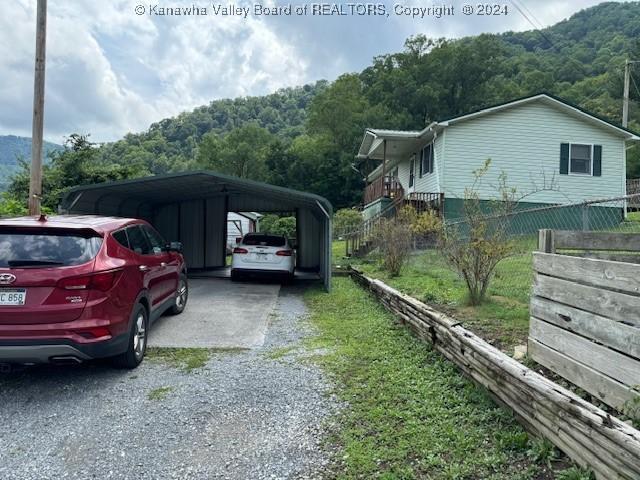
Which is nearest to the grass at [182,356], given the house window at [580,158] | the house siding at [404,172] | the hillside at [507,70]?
the house window at [580,158]

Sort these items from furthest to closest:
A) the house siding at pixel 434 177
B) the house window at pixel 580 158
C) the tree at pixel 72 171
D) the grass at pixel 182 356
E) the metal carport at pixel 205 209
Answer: the tree at pixel 72 171 < the house siding at pixel 434 177 < the house window at pixel 580 158 < the metal carport at pixel 205 209 < the grass at pixel 182 356

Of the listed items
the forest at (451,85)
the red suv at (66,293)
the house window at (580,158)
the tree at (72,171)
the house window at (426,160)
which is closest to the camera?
the red suv at (66,293)

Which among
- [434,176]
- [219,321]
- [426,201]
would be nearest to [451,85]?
[434,176]

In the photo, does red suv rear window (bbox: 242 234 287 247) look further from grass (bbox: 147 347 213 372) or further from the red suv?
the red suv

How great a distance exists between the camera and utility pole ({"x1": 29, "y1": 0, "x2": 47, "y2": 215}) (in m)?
10.2

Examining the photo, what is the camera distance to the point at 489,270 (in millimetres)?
6617

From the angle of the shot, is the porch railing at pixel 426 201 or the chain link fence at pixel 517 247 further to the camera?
the porch railing at pixel 426 201

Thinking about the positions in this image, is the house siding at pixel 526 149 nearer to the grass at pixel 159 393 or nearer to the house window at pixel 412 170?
the house window at pixel 412 170

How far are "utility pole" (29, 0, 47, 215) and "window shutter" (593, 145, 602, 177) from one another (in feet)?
60.4

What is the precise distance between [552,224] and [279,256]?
9.69 meters

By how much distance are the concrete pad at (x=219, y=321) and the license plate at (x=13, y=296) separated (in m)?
2.18

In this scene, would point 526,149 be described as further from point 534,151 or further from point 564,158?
point 564,158

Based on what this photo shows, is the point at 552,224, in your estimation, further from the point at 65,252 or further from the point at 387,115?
the point at 387,115

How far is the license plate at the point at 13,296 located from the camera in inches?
168
